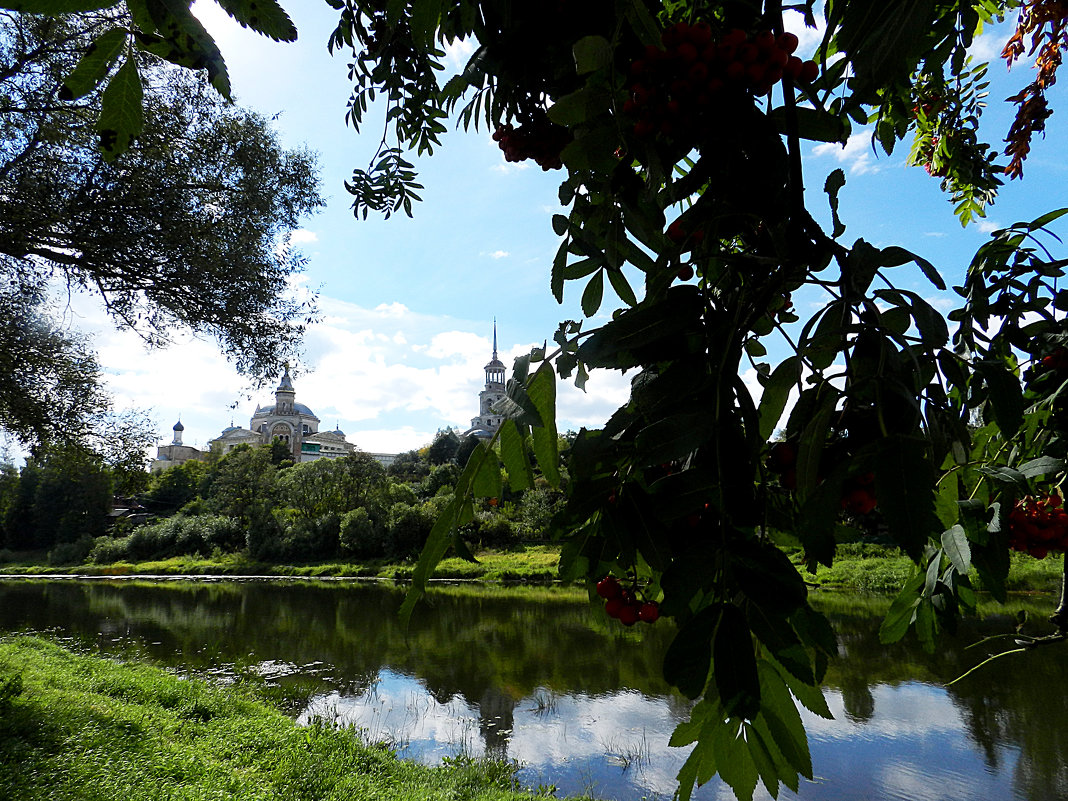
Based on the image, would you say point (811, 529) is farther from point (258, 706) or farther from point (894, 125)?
point (258, 706)

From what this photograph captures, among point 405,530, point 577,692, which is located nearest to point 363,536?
point 405,530

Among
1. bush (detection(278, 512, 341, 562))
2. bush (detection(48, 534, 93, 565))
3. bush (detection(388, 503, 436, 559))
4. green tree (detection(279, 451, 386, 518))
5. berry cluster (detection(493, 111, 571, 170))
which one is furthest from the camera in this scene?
bush (detection(48, 534, 93, 565))

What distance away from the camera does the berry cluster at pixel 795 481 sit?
619mm

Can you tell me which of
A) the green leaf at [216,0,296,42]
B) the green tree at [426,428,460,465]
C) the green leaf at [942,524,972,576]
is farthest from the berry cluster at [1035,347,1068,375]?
the green tree at [426,428,460,465]

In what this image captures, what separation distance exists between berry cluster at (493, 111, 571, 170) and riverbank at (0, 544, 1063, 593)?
11.3m

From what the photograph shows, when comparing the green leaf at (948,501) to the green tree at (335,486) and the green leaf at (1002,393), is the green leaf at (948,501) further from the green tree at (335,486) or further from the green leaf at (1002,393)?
the green tree at (335,486)

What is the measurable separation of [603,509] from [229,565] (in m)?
25.2

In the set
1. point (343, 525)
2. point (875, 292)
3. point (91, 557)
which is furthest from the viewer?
point (91, 557)

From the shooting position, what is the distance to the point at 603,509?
64cm

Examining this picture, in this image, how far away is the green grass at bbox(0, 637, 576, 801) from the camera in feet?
12.0

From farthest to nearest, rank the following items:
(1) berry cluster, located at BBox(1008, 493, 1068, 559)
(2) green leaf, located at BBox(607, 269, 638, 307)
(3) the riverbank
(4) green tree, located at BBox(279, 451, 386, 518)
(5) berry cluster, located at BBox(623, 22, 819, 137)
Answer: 1. (4) green tree, located at BBox(279, 451, 386, 518)
2. (3) the riverbank
3. (1) berry cluster, located at BBox(1008, 493, 1068, 559)
4. (2) green leaf, located at BBox(607, 269, 638, 307)
5. (5) berry cluster, located at BBox(623, 22, 819, 137)

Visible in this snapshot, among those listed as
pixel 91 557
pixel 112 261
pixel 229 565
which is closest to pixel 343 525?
pixel 229 565

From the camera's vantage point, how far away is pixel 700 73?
0.61 m

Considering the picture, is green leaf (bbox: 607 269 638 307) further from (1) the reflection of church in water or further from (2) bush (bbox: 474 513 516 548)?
(1) the reflection of church in water
